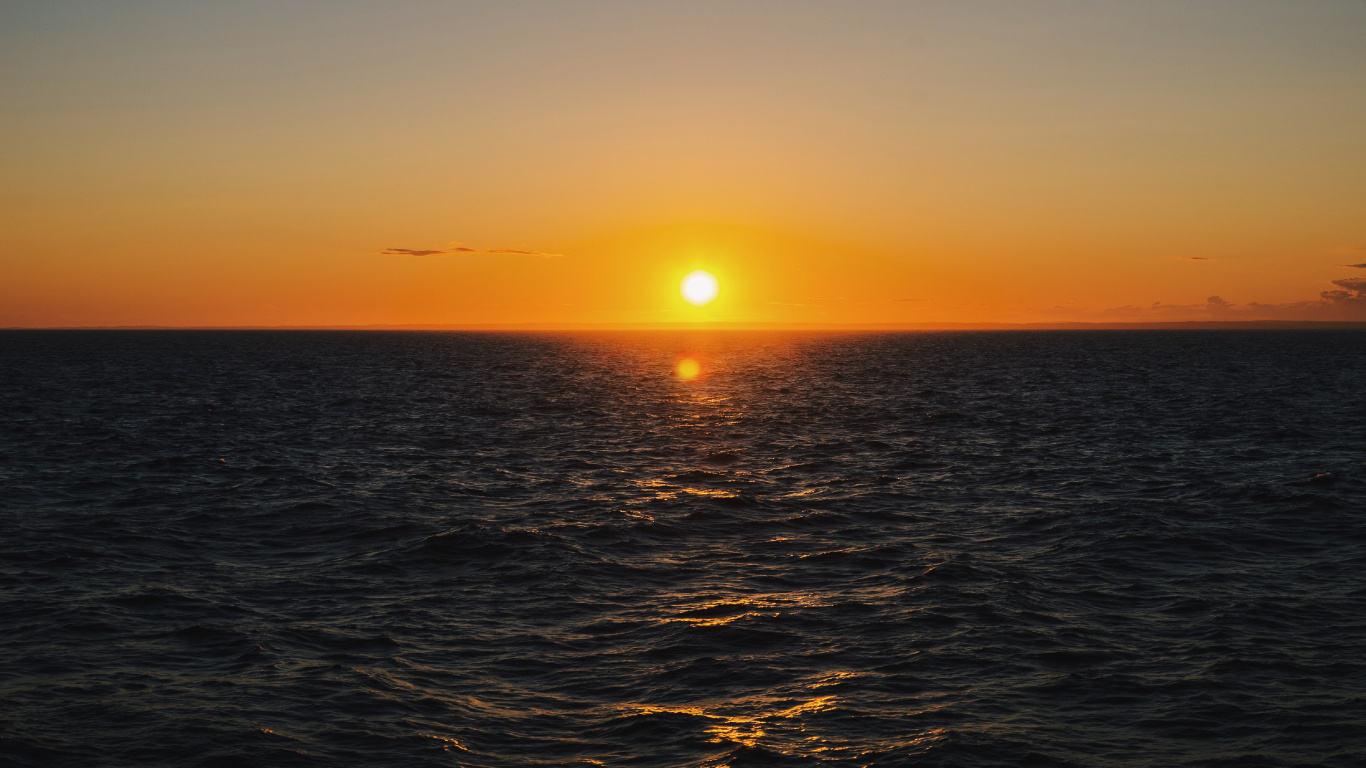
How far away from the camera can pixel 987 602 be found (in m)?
20.2

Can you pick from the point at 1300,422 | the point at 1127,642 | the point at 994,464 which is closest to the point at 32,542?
the point at 1127,642

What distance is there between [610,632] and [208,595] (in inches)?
362

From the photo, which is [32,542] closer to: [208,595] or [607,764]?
[208,595]

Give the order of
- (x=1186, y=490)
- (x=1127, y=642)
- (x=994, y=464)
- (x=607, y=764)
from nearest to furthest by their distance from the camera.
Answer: (x=607, y=764), (x=1127, y=642), (x=1186, y=490), (x=994, y=464)

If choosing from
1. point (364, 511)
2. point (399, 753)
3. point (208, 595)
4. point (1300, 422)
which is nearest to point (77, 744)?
point (399, 753)

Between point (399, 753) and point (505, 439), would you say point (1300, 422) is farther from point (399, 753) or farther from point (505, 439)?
point (399, 753)

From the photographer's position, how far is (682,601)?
20547 mm

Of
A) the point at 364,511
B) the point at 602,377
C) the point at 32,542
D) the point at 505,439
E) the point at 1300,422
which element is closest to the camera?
the point at 32,542

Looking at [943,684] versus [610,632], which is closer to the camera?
[943,684]

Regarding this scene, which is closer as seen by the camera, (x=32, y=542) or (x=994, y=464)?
(x=32, y=542)

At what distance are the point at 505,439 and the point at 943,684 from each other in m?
35.1

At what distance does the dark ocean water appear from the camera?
46.2 feet

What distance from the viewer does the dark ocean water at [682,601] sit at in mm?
14086

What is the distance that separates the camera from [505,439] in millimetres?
48250
